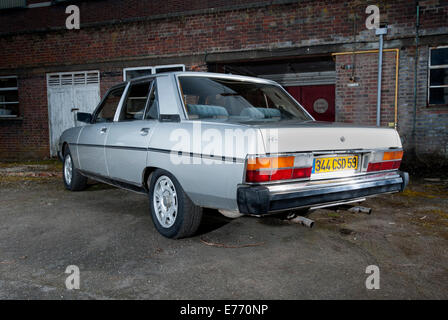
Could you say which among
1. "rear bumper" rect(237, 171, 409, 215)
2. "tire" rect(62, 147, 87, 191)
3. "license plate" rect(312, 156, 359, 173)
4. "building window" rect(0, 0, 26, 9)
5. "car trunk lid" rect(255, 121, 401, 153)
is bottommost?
"tire" rect(62, 147, 87, 191)

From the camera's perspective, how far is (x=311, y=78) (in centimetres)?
1386

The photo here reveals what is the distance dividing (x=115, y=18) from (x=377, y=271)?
11.2 m

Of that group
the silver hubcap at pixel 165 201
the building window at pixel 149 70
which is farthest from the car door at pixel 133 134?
the building window at pixel 149 70

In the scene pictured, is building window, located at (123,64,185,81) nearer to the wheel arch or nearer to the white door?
the white door

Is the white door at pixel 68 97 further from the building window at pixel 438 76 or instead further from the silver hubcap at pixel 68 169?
the building window at pixel 438 76

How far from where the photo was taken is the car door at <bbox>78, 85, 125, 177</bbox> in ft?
14.8

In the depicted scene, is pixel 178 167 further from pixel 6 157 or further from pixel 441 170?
pixel 6 157

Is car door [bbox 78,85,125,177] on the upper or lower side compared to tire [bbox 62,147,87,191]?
upper

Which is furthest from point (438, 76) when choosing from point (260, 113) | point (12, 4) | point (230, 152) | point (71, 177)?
point (12, 4)

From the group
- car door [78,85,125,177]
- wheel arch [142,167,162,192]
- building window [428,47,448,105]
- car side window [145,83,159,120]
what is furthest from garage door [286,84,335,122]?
wheel arch [142,167,162,192]

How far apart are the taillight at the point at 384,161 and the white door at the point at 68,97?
991cm

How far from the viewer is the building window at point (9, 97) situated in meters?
12.4

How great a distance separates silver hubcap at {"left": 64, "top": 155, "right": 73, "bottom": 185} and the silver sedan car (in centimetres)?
155
